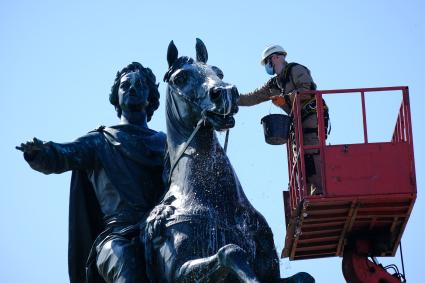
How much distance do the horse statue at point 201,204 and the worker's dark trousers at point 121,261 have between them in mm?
166

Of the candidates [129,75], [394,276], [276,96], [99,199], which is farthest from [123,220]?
[394,276]

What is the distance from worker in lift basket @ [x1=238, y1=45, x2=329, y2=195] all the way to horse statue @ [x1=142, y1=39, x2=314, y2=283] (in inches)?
190

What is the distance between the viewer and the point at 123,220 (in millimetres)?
17906

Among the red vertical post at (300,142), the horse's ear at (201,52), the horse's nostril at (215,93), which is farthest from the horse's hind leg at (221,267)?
the red vertical post at (300,142)

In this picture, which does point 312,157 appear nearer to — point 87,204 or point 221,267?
point 87,204

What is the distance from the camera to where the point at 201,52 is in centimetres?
1784

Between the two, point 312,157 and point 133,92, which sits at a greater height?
point 133,92

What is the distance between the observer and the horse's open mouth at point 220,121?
54.1ft

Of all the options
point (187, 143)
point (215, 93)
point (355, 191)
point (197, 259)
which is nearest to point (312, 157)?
point (355, 191)

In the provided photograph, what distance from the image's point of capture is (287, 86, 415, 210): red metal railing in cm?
2208

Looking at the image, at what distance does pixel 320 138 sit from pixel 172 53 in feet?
15.6

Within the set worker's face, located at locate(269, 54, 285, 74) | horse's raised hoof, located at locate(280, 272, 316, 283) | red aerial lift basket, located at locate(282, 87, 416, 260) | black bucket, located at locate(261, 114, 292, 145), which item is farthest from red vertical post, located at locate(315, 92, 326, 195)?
horse's raised hoof, located at locate(280, 272, 316, 283)

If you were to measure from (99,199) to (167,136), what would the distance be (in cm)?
125

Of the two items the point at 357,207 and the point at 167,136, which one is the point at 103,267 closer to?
the point at 167,136
